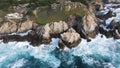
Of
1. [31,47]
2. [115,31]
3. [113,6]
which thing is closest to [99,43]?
[115,31]

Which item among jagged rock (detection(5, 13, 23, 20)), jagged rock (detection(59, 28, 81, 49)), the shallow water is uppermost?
jagged rock (detection(5, 13, 23, 20))

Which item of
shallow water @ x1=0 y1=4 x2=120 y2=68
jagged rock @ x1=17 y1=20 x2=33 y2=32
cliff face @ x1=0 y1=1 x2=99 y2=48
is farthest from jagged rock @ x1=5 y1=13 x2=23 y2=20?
shallow water @ x1=0 y1=4 x2=120 y2=68

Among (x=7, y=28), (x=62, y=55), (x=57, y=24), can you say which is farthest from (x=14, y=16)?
(x=62, y=55)

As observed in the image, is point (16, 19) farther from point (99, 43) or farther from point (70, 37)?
point (99, 43)

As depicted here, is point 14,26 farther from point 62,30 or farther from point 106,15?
point 106,15

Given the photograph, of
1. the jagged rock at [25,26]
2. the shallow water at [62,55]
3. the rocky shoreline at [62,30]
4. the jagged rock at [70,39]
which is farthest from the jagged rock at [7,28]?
the jagged rock at [70,39]

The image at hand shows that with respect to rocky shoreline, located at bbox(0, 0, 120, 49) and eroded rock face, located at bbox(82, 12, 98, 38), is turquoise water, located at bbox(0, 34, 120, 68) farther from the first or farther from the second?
eroded rock face, located at bbox(82, 12, 98, 38)

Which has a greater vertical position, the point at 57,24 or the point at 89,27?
the point at 57,24

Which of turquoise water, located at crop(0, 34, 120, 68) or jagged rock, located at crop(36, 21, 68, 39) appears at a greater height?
jagged rock, located at crop(36, 21, 68, 39)

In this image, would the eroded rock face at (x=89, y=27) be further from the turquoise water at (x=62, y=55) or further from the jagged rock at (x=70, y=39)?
the jagged rock at (x=70, y=39)
